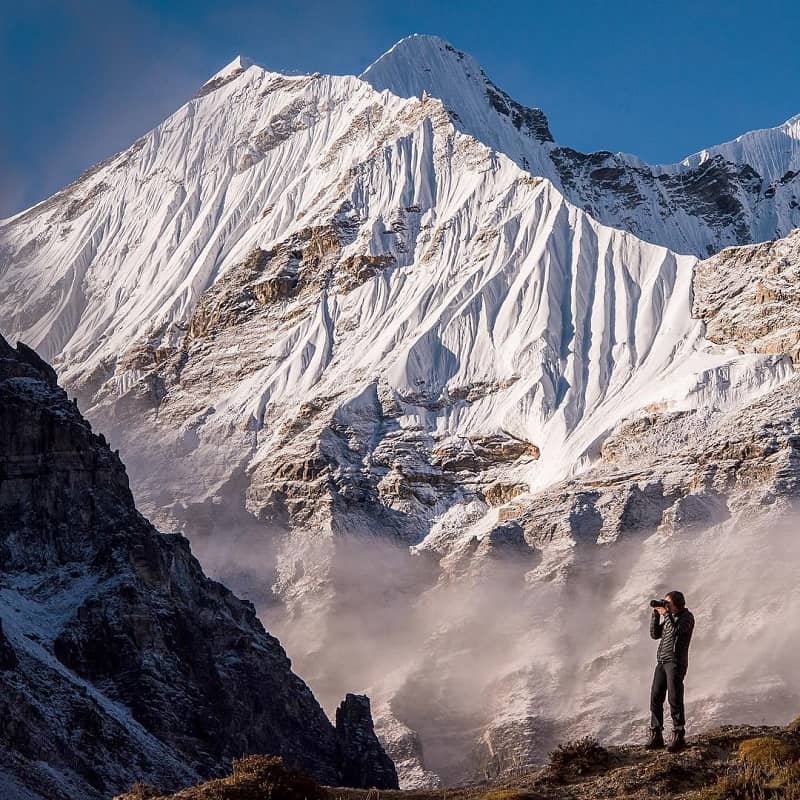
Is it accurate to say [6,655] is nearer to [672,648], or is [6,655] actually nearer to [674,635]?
[672,648]

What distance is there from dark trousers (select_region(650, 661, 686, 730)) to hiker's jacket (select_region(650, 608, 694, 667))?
0.68 feet

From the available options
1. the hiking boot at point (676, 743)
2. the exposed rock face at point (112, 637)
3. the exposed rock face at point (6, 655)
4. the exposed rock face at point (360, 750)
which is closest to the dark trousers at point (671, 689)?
the hiking boot at point (676, 743)

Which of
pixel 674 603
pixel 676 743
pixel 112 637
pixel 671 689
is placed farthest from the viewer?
pixel 112 637

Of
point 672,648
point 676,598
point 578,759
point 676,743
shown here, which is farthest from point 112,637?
point 676,598

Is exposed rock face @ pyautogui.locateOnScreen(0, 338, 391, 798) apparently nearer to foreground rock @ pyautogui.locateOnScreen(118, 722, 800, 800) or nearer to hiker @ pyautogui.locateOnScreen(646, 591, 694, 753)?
foreground rock @ pyautogui.locateOnScreen(118, 722, 800, 800)

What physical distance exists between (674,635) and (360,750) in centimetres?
14184

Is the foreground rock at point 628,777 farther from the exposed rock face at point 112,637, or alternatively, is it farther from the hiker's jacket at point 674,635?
the exposed rock face at point 112,637

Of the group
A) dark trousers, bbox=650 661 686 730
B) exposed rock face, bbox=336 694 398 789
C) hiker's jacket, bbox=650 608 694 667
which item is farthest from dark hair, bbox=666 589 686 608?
exposed rock face, bbox=336 694 398 789

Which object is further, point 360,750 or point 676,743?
point 360,750

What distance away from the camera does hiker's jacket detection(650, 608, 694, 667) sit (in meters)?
35.9

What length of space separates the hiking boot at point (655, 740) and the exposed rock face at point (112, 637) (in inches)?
3355

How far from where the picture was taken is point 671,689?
1433 inches

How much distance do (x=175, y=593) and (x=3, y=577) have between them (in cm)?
1827

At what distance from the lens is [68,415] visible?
180 m
